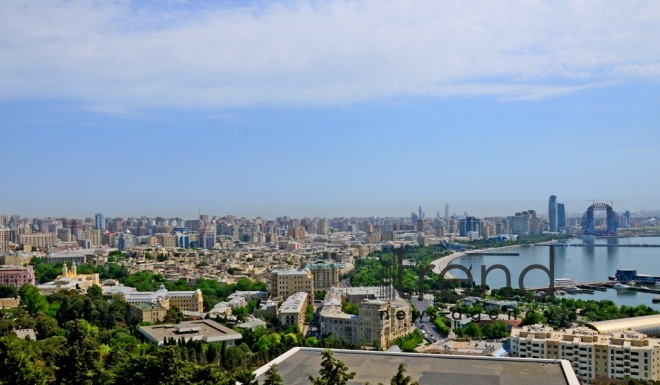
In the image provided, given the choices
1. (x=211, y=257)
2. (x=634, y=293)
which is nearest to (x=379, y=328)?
(x=634, y=293)

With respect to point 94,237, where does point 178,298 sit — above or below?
below

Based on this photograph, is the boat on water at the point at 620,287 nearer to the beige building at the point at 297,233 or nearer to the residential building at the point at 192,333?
the residential building at the point at 192,333

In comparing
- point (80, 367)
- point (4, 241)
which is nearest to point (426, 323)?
point (80, 367)

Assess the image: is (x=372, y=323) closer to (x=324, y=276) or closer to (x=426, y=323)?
(x=426, y=323)

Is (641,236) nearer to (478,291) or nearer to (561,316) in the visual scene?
(478,291)

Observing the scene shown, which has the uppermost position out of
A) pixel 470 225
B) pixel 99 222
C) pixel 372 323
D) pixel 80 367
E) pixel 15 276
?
pixel 99 222

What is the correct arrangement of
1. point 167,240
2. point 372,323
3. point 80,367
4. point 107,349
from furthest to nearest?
point 167,240 → point 372,323 → point 107,349 → point 80,367

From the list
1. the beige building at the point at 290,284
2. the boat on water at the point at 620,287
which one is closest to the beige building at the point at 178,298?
the beige building at the point at 290,284
